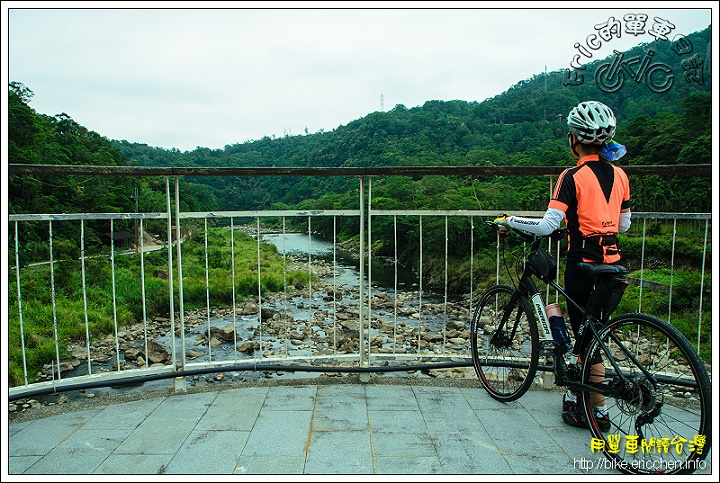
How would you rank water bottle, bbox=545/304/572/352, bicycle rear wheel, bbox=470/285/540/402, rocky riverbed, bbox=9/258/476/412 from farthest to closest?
rocky riverbed, bbox=9/258/476/412
bicycle rear wheel, bbox=470/285/540/402
water bottle, bbox=545/304/572/352

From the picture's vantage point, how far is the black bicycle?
5.92ft

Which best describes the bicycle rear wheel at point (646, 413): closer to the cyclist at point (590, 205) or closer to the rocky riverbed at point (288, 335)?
the cyclist at point (590, 205)

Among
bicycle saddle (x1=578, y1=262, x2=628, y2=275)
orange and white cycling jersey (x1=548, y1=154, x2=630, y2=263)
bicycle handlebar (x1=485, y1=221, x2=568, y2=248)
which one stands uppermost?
orange and white cycling jersey (x1=548, y1=154, x2=630, y2=263)

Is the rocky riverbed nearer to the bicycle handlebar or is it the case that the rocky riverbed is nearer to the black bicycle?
the black bicycle

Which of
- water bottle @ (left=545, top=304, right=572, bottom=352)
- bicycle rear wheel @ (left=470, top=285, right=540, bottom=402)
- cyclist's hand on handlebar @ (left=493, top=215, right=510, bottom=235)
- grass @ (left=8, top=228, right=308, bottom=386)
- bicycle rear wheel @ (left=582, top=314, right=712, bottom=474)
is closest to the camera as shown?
bicycle rear wheel @ (left=582, top=314, right=712, bottom=474)

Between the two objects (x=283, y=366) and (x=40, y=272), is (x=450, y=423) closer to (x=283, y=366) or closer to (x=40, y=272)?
(x=283, y=366)

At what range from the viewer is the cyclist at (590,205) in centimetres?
211

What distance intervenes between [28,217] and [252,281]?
15.7 metres

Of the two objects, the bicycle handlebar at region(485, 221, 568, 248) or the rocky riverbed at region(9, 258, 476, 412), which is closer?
the bicycle handlebar at region(485, 221, 568, 248)

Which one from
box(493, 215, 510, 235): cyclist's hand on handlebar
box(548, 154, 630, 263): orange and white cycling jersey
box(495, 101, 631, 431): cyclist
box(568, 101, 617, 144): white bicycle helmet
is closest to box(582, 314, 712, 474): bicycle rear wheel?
box(495, 101, 631, 431): cyclist

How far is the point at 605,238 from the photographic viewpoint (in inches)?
82.8

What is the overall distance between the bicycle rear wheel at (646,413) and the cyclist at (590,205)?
104 mm

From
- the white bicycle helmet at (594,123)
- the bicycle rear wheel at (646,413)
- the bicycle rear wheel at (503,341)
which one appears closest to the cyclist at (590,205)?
the white bicycle helmet at (594,123)

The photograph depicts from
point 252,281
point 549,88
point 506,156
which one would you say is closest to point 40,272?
point 252,281
